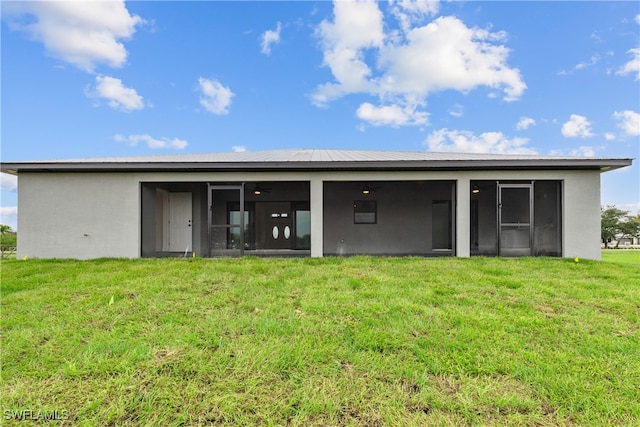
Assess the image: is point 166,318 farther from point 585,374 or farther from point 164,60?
point 164,60

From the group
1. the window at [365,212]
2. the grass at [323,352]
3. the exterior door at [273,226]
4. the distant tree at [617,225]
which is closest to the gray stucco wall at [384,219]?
the window at [365,212]

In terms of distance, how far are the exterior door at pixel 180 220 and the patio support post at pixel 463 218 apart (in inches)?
339

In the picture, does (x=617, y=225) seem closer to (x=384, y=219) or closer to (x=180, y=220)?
(x=384, y=219)

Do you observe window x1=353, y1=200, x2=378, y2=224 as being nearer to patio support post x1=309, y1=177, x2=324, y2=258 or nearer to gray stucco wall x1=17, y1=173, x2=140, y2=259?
patio support post x1=309, y1=177, x2=324, y2=258

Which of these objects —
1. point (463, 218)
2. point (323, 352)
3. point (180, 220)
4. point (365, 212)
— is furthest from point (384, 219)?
point (323, 352)

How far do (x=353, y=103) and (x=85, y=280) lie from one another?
1530 centimetres

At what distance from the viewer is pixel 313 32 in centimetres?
1374

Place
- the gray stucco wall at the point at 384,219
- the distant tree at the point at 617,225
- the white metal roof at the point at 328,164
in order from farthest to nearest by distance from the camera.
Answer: the distant tree at the point at 617,225
the gray stucco wall at the point at 384,219
the white metal roof at the point at 328,164

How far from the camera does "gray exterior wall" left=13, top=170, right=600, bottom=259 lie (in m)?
8.14

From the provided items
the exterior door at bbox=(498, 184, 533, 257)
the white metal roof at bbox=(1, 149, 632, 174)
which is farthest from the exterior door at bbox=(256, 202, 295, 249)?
the exterior door at bbox=(498, 184, 533, 257)

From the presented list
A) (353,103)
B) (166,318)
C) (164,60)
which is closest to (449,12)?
(353,103)

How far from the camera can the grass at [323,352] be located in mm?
2285

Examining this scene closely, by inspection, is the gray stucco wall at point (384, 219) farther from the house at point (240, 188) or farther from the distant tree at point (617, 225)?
the distant tree at point (617, 225)

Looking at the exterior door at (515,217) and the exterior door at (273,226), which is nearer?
the exterior door at (515,217)
